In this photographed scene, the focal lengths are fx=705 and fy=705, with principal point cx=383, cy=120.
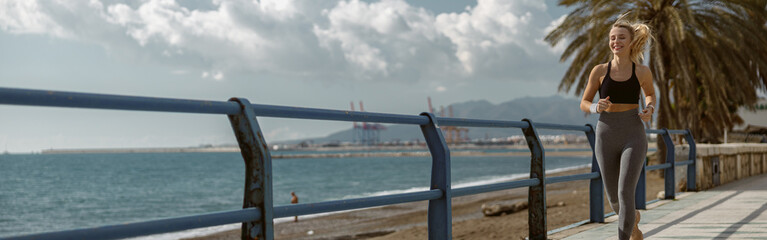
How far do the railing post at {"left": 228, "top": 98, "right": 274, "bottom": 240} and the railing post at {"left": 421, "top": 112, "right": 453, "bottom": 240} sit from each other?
4.02 ft

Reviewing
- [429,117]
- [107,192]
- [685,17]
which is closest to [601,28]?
[685,17]

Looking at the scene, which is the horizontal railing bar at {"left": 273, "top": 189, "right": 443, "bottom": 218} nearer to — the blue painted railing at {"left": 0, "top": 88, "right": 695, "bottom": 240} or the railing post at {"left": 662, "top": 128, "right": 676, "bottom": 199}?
the blue painted railing at {"left": 0, "top": 88, "right": 695, "bottom": 240}

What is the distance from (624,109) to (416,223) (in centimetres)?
1886

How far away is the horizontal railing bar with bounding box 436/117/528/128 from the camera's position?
372 centimetres

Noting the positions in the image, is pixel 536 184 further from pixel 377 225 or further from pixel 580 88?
pixel 377 225

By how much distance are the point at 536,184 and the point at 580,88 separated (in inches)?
608

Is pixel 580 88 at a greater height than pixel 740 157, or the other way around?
pixel 580 88

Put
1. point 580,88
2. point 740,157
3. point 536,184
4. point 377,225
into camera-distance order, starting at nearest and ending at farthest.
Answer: point 536,184
point 740,157
point 580,88
point 377,225

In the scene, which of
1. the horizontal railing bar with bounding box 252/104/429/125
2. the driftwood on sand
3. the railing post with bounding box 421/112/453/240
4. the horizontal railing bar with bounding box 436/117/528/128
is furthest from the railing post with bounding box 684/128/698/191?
the driftwood on sand

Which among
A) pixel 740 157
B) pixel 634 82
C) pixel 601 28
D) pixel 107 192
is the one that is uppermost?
pixel 601 28

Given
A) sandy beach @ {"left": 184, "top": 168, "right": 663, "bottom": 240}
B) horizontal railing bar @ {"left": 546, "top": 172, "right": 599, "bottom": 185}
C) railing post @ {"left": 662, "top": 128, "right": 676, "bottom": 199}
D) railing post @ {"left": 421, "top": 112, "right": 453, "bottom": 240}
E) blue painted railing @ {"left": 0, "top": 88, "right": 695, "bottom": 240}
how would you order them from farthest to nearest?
1. sandy beach @ {"left": 184, "top": 168, "right": 663, "bottom": 240}
2. railing post @ {"left": 662, "top": 128, "right": 676, "bottom": 199}
3. horizontal railing bar @ {"left": 546, "top": 172, "right": 599, "bottom": 185}
4. railing post @ {"left": 421, "top": 112, "right": 453, "bottom": 240}
5. blue painted railing @ {"left": 0, "top": 88, "right": 695, "bottom": 240}

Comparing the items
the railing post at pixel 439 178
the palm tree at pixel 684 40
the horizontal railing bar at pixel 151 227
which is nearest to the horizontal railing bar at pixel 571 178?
the railing post at pixel 439 178

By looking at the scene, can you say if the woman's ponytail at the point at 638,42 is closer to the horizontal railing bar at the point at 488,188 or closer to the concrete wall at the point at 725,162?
the horizontal railing bar at the point at 488,188

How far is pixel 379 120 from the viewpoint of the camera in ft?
10.5
